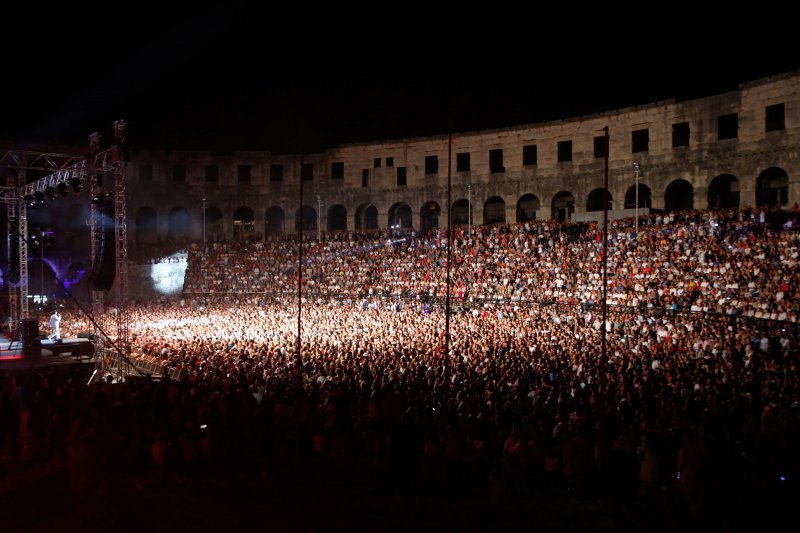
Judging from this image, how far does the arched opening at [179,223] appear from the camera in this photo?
54.0 metres

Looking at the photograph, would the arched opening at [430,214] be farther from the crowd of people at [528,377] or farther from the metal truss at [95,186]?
the metal truss at [95,186]

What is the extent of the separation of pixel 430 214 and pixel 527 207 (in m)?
8.76

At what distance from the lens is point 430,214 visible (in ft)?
170

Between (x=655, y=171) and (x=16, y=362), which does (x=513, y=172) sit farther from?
(x=16, y=362)

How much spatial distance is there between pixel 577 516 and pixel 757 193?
3369 centimetres

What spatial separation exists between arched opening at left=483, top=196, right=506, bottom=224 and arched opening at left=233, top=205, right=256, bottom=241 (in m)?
20.3

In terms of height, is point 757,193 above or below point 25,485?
above

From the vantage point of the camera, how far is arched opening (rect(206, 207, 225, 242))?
5444 centimetres

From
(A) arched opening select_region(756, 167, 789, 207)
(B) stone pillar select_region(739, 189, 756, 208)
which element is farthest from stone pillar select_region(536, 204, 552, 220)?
(A) arched opening select_region(756, 167, 789, 207)

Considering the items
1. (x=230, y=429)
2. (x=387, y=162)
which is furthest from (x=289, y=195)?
(x=230, y=429)

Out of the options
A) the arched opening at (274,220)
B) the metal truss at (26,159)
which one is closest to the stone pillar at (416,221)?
the arched opening at (274,220)

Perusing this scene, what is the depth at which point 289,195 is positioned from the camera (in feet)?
173

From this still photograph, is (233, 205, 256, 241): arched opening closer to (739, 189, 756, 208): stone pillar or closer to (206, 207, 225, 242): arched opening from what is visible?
(206, 207, 225, 242): arched opening

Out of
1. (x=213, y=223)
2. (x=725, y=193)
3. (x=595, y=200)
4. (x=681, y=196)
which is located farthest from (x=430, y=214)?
(x=725, y=193)
